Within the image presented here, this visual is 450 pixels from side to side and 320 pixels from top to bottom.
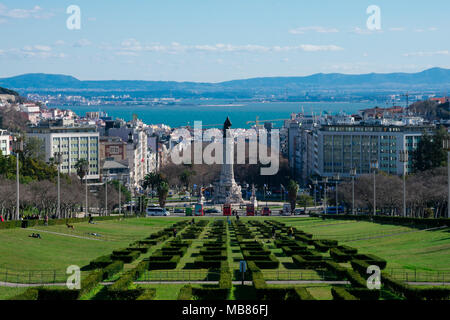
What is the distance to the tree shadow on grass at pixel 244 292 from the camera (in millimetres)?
37625

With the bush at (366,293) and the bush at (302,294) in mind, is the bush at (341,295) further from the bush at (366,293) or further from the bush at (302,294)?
the bush at (302,294)

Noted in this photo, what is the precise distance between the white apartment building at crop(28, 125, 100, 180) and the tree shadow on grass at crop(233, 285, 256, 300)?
5474 inches

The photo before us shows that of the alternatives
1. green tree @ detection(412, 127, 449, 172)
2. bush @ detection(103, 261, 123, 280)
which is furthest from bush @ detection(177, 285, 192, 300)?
green tree @ detection(412, 127, 449, 172)

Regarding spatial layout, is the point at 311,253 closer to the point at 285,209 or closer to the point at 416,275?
the point at 416,275

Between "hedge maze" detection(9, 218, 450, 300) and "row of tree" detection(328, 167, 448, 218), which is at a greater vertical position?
"hedge maze" detection(9, 218, 450, 300)

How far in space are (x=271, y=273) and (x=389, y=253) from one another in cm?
1223

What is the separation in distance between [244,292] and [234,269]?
8289 millimetres

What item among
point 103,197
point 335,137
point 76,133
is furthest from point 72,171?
point 335,137

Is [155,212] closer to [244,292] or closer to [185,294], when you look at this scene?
[244,292]

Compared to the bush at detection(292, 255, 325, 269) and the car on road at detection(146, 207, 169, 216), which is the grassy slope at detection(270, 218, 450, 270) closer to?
the bush at detection(292, 255, 325, 269)

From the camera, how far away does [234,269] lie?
4734 cm

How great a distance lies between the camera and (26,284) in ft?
131

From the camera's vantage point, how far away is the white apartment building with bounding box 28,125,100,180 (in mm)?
178750
